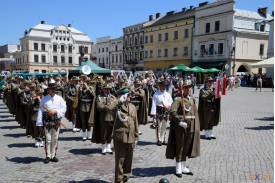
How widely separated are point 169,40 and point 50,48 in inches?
1453

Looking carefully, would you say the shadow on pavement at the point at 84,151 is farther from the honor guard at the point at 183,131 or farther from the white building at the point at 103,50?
the white building at the point at 103,50

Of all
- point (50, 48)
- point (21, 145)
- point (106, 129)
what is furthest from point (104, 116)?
point (50, 48)

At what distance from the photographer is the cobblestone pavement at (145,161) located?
687cm

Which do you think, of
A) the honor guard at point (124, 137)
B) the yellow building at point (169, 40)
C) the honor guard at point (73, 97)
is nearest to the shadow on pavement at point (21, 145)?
the honor guard at point (73, 97)

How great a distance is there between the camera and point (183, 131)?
6.81 metres

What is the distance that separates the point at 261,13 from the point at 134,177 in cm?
4987

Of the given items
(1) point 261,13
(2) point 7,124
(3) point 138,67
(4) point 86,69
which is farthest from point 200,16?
(2) point 7,124

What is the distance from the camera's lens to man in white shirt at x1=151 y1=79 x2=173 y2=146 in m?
9.84

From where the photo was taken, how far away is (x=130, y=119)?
20.4 feet

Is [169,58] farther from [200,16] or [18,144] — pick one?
[18,144]

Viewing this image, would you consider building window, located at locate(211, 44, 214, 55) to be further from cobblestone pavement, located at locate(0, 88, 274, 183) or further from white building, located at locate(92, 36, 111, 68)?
cobblestone pavement, located at locate(0, 88, 274, 183)

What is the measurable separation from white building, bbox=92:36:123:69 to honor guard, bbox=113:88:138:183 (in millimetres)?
68599

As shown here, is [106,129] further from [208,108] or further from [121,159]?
[208,108]

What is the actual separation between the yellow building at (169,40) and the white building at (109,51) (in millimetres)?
11514
